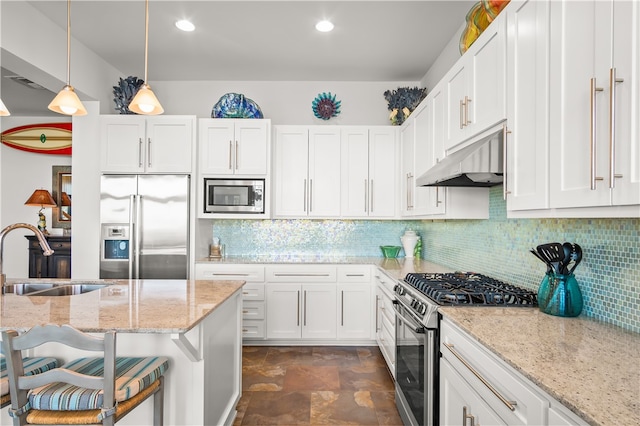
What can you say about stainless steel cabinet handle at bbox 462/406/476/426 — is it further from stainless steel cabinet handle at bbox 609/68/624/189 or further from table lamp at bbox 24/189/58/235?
table lamp at bbox 24/189/58/235

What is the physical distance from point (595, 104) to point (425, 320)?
1179mm

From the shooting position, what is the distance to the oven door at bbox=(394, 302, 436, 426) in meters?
1.82

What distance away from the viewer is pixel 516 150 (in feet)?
5.28

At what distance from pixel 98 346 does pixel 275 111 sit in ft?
11.6

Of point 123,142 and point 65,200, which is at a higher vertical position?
point 123,142

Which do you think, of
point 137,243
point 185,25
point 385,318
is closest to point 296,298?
point 385,318

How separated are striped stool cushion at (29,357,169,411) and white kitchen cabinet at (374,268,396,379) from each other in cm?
176

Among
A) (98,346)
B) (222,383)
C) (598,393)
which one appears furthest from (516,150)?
(222,383)

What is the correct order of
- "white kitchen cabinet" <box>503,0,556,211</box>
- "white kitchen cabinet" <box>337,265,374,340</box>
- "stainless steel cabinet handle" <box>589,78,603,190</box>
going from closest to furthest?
"stainless steel cabinet handle" <box>589,78,603,190</box>
"white kitchen cabinet" <box>503,0,556,211</box>
"white kitchen cabinet" <box>337,265,374,340</box>

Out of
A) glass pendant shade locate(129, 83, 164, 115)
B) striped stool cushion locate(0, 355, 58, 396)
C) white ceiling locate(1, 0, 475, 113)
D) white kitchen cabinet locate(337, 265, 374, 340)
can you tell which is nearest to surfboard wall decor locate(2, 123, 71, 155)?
white ceiling locate(1, 0, 475, 113)

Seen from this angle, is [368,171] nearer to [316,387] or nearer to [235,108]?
[235,108]

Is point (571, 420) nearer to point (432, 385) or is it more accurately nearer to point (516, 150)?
point (432, 385)

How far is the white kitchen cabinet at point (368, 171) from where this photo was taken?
4.06 m

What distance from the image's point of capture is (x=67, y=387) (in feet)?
4.64
